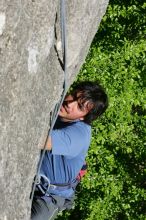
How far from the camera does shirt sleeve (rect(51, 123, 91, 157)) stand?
457cm

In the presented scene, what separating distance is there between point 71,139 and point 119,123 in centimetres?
612

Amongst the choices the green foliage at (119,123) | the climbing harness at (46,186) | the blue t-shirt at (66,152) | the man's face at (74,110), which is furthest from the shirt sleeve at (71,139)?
the green foliage at (119,123)

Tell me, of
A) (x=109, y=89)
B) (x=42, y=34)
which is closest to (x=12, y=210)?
(x=42, y=34)

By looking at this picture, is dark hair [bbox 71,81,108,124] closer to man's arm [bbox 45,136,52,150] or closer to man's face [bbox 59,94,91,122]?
man's face [bbox 59,94,91,122]

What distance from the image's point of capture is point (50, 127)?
4.45 metres

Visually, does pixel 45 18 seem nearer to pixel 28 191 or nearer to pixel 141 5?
pixel 28 191

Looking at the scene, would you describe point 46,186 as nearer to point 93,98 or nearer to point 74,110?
point 74,110

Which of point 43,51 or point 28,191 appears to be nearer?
point 43,51

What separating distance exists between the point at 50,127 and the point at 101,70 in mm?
6228

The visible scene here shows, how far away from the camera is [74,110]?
16.9 feet

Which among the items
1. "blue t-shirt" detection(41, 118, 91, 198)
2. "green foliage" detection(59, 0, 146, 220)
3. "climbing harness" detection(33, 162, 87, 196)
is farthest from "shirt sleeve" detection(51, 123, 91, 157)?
"green foliage" detection(59, 0, 146, 220)

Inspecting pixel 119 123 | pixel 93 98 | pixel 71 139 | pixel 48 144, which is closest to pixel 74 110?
pixel 93 98

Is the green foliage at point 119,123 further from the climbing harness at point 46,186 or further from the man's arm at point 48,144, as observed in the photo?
the man's arm at point 48,144

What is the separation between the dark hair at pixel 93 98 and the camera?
5.22 metres
